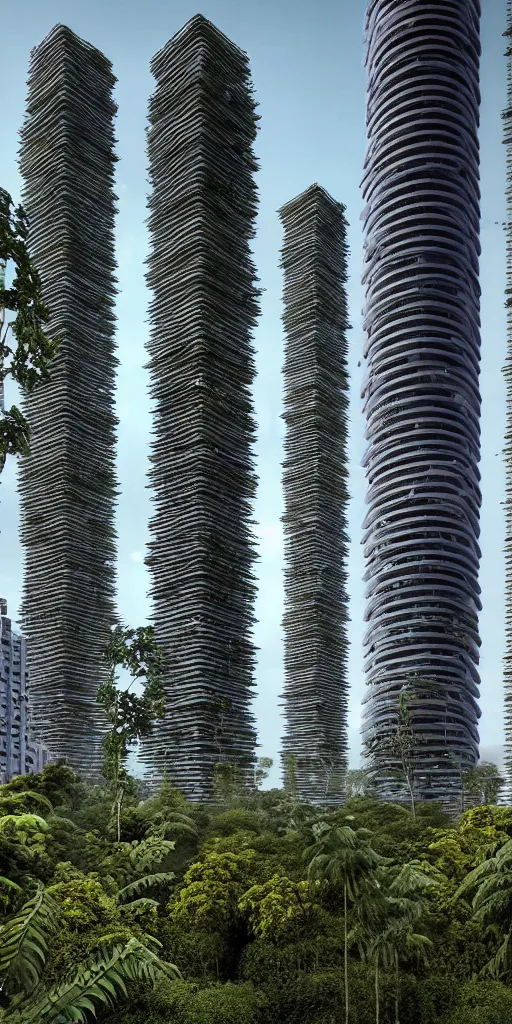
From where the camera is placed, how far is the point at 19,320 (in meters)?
16.6

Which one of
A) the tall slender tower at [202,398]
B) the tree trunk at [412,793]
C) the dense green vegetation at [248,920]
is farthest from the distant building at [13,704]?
the dense green vegetation at [248,920]

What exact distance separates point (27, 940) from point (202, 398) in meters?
44.6

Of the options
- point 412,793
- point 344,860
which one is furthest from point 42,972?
point 412,793

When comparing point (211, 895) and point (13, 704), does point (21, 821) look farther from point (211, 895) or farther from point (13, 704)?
point (13, 704)

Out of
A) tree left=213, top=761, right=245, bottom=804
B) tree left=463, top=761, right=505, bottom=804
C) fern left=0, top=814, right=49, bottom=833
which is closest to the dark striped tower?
tree left=463, top=761, right=505, bottom=804

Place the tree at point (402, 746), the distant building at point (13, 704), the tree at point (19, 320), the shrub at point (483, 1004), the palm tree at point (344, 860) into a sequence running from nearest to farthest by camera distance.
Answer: the tree at point (19, 320)
the palm tree at point (344, 860)
the shrub at point (483, 1004)
the tree at point (402, 746)
the distant building at point (13, 704)

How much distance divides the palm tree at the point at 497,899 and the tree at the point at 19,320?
16.8 metres

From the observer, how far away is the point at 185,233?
66500 mm

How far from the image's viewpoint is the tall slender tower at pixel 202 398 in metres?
60.1

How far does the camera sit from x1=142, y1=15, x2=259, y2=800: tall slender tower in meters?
60.1

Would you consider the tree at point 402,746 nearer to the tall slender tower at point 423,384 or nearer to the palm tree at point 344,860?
the tall slender tower at point 423,384

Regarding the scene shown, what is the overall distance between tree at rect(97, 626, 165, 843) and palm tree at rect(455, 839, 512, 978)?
A: 642 inches

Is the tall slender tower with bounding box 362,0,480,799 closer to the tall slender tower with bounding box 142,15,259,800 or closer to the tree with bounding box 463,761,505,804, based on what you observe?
the tree with bounding box 463,761,505,804

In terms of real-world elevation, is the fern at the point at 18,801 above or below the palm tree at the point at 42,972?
above
